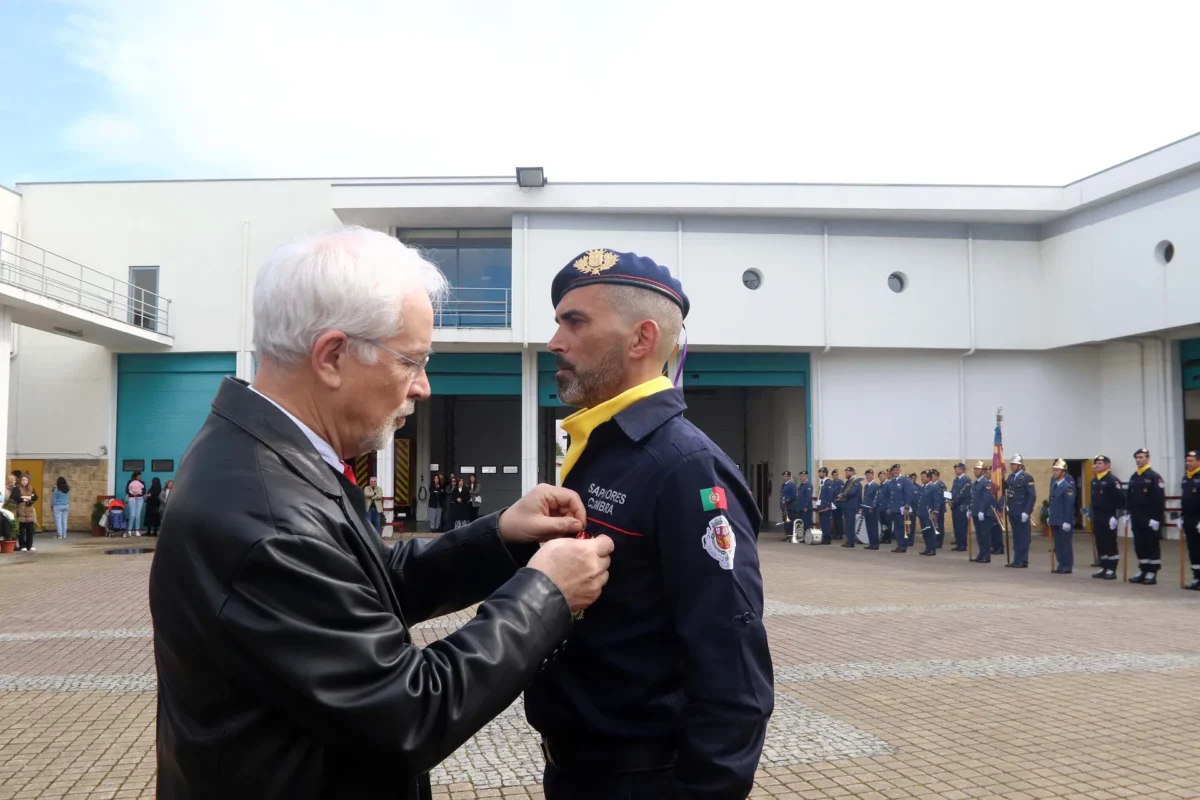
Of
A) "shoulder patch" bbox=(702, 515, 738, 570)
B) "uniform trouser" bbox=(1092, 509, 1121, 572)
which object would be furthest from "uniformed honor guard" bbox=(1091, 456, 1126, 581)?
"shoulder patch" bbox=(702, 515, 738, 570)

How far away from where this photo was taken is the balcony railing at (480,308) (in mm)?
22500

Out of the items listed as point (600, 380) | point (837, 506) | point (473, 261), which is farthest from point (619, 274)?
point (473, 261)

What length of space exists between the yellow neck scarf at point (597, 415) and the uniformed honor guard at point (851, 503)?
65.9ft

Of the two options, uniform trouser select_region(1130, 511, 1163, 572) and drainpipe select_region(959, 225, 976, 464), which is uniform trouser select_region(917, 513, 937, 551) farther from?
uniform trouser select_region(1130, 511, 1163, 572)

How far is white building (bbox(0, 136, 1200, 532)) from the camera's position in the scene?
72.4ft

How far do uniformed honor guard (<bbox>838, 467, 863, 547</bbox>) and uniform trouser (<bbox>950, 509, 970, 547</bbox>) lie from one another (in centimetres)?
239

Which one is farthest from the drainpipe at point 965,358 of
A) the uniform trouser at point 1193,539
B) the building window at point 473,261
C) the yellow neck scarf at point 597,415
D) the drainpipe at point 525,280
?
the yellow neck scarf at point 597,415

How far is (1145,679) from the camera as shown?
654cm

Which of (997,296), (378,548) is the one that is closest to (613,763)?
(378,548)

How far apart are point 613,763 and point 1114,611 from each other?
1034cm

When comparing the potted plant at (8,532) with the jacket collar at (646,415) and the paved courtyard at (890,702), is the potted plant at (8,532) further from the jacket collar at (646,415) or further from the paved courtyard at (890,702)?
the jacket collar at (646,415)

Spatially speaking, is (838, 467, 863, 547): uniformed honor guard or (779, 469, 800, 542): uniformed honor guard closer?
(838, 467, 863, 547): uniformed honor guard

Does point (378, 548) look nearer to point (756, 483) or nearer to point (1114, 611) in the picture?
point (1114, 611)

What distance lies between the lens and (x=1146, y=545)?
517 inches
